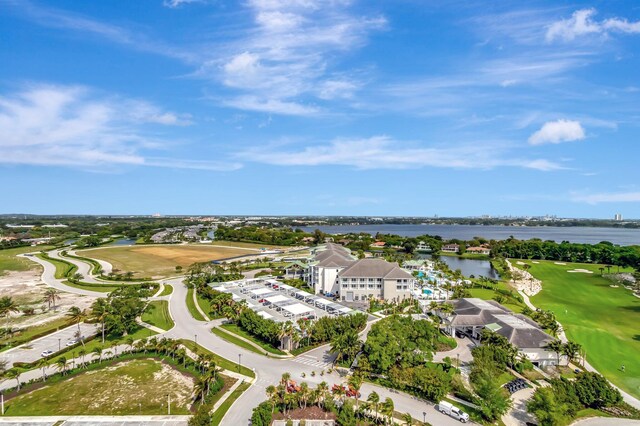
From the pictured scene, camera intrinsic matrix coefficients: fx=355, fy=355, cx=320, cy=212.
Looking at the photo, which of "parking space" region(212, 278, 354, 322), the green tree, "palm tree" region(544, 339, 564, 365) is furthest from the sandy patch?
"palm tree" region(544, 339, 564, 365)

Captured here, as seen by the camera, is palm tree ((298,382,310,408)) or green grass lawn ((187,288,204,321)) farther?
green grass lawn ((187,288,204,321))

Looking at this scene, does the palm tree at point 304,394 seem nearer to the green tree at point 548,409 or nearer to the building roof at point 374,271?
the green tree at point 548,409

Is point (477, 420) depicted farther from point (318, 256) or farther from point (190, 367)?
point (318, 256)

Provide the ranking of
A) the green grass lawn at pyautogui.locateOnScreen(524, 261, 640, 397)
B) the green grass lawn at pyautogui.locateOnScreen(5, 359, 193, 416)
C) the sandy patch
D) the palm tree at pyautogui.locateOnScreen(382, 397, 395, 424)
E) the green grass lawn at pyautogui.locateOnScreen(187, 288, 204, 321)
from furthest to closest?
the green grass lawn at pyautogui.locateOnScreen(187, 288, 204, 321) → the sandy patch → the green grass lawn at pyautogui.locateOnScreen(524, 261, 640, 397) → the green grass lawn at pyautogui.locateOnScreen(5, 359, 193, 416) → the palm tree at pyautogui.locateOnScreen(382, 397, 395, 424)

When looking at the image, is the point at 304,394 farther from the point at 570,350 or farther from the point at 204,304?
the point at 204,304

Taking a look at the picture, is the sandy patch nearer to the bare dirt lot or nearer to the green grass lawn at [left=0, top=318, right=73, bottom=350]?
the green grass lawn at [left=0, top=318, right=73, bottom=350]

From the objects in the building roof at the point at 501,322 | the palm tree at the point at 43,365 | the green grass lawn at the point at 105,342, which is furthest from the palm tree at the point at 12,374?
the building roof at the point at 501,322
